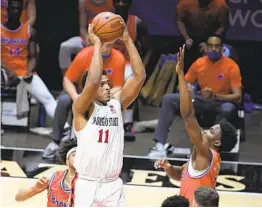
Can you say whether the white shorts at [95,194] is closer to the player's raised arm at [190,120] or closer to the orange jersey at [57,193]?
the orange jersey at [57,193]

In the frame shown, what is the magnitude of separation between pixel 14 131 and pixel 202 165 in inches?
174

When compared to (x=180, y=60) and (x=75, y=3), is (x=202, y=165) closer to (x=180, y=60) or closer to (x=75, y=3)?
(x=180, y=60)

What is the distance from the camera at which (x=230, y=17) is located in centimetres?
870

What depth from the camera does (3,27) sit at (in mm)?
8938

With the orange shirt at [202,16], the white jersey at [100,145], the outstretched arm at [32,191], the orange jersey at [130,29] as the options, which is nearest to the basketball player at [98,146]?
the white jersey at [100,145]

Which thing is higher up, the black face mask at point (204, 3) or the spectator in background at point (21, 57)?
the black face mask at point (204, 3)

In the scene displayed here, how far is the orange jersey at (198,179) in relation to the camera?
5.05 m

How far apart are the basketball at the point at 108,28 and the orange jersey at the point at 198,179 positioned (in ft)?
3.44

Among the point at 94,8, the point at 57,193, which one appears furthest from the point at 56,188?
the point at 94,8

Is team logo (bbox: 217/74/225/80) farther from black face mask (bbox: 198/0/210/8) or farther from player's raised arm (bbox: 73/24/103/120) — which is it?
player's raised arm (bbox: 73/24/103/120)

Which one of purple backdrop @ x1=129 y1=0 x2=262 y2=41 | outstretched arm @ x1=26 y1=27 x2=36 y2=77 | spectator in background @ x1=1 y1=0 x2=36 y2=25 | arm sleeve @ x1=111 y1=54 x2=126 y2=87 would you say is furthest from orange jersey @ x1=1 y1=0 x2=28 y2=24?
arm sleeve @ x1=111 y1=54 x2=126 y2=87

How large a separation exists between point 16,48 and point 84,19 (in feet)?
3.00

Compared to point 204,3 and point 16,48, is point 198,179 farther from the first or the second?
point 16,48

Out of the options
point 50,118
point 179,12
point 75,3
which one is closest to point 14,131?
point 50,118
